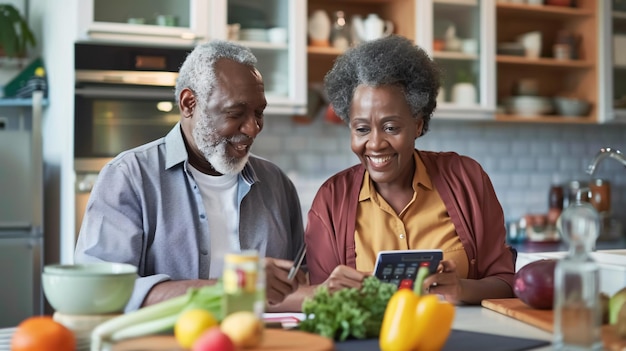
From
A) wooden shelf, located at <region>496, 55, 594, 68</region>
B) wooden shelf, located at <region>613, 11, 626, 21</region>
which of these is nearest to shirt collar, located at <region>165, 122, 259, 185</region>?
wooden shelf, located at <region>496, 55, 594, 68</region>

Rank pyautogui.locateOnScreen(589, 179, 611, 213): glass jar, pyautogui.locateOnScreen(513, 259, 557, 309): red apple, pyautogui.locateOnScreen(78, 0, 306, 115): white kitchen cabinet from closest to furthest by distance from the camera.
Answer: pyautogui.locateOnScreen(513, 259, 557, 309): red apple → pyautogui.locateOnScreen(78, 0, 306, 115): white kitchen cabinet → pyautogui.locateOnScreen(589, 179, 611, 213): glass jar

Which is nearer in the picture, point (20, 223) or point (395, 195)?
point (395, 195)

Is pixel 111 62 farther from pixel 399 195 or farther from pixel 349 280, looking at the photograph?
pixel 349 280

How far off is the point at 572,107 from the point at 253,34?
6.75 ft

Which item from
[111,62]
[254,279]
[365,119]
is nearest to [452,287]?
[365,119]

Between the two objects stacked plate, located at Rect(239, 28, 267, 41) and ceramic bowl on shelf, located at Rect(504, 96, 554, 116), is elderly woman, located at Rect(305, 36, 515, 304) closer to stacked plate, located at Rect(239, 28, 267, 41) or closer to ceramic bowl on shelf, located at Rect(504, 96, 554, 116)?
stacked plate, located at Rect(239, 28, 267, 41)

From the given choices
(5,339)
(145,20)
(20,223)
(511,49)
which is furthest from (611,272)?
(20,223)

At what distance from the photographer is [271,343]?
58.1 inches

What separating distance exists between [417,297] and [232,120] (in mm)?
1120

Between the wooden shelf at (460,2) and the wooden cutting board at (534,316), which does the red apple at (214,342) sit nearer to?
the wooden cutting board at (534,316)

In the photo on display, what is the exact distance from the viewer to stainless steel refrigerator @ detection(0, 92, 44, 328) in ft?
13.0

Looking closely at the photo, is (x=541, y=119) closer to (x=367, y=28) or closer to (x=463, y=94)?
(x=463, y=94)

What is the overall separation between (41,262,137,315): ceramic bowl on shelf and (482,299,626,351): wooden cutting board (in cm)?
93

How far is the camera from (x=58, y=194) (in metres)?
4.14
